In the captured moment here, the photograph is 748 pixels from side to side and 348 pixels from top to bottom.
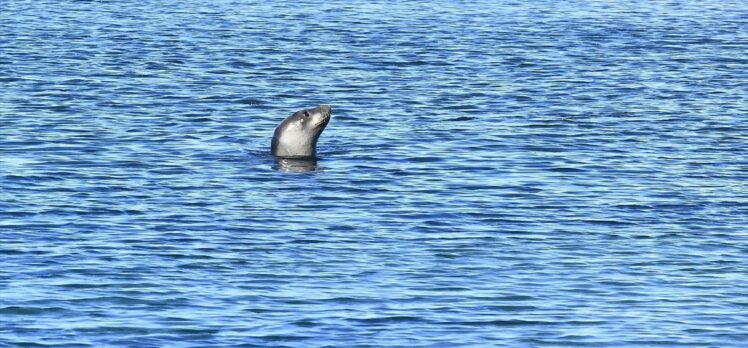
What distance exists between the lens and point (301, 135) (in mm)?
34719

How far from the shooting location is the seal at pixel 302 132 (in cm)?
3469

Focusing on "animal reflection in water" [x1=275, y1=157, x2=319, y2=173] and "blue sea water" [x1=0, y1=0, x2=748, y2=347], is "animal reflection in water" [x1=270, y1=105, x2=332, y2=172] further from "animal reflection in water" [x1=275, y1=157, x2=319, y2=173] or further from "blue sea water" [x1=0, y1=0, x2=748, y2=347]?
"blue sea water" [x1=0, y1=0, x2=748, y2=347]

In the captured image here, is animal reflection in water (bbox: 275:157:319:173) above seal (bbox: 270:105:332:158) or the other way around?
the other way around

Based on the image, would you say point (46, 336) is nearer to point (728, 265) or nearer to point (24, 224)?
point (24, 224)

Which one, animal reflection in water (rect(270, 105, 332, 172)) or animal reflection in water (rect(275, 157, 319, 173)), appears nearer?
animal reflection in water (rect(275, 157, 319, 173))

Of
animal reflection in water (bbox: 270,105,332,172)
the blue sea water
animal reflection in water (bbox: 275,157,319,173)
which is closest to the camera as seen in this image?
the blue sea water

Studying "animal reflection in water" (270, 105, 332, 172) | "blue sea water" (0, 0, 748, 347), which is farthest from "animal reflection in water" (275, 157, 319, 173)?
"blue sea water" (0, 0, 748, 347)

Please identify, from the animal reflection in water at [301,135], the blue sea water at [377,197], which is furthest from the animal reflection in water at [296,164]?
the blue sea water at [377,197]

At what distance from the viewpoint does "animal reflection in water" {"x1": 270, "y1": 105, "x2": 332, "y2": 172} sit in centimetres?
3466

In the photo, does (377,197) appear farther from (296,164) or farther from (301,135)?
(301,135)

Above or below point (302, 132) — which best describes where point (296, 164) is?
below

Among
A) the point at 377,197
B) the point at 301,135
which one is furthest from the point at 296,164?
the point at 377,197

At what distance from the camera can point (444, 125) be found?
1575 inches

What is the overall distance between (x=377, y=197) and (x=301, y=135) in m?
4.66
